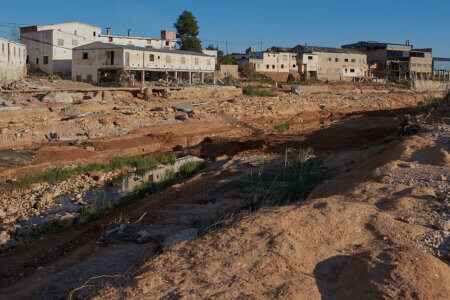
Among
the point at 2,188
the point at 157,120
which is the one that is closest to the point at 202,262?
the point at 2,188

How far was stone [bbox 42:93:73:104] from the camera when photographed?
25797 millimetres

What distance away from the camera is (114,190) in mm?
15984

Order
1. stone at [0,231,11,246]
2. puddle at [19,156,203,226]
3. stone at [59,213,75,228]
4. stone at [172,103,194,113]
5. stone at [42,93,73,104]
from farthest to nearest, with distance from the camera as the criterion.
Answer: stone at [172,103,194,113]
stone at [42,93,73,104]
puddle at [19,156,203,226]
stone at [59,213,75,228]
stone at [0,231,11,246]

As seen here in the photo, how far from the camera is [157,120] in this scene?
25.7 meters

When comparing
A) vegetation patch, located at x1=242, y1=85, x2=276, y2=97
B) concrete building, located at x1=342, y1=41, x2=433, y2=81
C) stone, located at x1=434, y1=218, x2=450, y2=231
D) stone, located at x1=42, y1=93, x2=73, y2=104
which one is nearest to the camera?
stone, located at x1=434, y1=218, x2=450, y2=231

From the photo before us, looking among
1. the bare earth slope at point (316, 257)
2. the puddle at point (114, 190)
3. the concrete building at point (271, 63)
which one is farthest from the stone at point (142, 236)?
the concrete building at point (271, 63)

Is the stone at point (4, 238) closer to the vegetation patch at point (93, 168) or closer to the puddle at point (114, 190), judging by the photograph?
the puddle at point (114, 190)

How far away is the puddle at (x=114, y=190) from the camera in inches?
528

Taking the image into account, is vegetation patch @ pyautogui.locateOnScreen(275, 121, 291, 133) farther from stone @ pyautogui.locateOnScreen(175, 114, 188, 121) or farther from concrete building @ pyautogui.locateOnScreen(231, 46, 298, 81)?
concrete building @ pyautogui.locateOnScreen(231, 46, 298, 81)

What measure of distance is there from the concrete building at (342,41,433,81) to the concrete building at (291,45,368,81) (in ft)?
11.0

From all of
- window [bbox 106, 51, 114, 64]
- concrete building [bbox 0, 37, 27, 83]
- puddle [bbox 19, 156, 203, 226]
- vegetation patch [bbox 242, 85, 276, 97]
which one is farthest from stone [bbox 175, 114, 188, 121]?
concrete building [bbox 0, 37, 27, 83]

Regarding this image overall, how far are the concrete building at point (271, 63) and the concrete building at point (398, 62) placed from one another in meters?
13.6

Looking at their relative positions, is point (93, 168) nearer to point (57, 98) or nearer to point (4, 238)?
point (4, 238)

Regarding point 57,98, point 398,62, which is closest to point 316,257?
point 57,98
